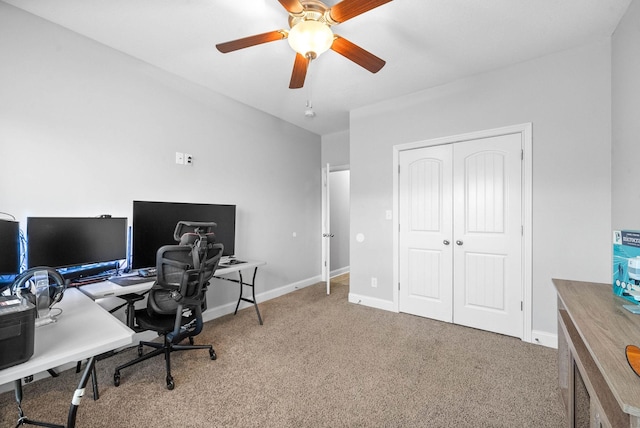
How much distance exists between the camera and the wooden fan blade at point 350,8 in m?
1.51

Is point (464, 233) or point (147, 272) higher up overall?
A: point (464, 233)

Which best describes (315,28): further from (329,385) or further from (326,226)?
(326,226)

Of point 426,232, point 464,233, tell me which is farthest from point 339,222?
point 464,233

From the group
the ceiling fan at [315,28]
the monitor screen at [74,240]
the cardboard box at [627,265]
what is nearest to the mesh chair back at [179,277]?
the monitor screen at [74,240]

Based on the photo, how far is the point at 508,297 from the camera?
2.83 m

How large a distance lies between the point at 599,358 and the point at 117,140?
3466 millimetres

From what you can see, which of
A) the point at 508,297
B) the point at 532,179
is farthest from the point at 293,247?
the point at 532,179

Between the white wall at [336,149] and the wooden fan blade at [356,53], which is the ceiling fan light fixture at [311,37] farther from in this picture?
the white wall at [336,149]

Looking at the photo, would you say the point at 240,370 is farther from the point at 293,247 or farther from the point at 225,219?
the point at 293,247

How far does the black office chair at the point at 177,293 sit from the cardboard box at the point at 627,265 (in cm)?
255

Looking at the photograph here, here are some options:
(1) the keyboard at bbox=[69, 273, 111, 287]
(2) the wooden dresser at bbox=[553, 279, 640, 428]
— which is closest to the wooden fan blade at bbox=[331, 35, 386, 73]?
(2) the wooden dresser at bbox=[553, 279, 640, 428]

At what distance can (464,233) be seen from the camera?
3.08 meters

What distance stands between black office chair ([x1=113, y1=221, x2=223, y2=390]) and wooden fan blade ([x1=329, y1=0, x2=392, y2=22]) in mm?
1753

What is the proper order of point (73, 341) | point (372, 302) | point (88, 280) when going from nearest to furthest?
point (73, 341) → point (88, 280) → point (372, 302)
